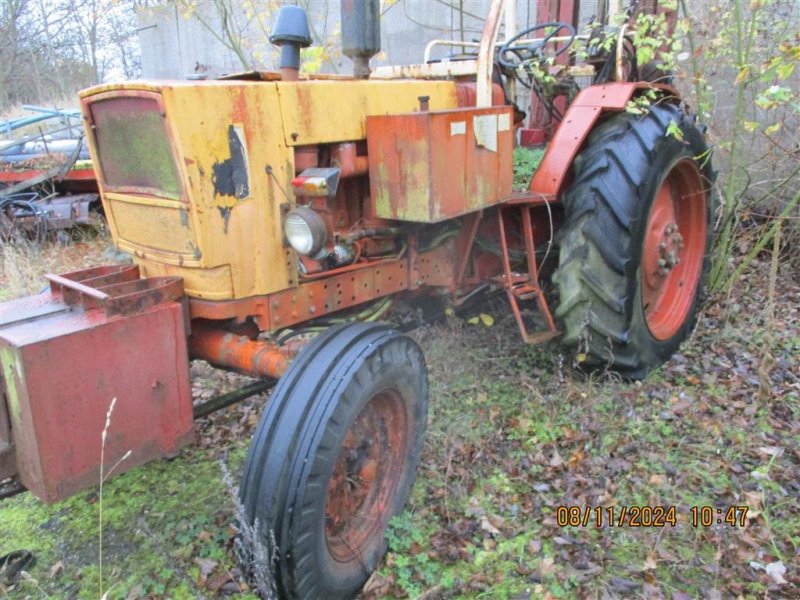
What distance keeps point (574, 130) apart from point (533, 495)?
67.1 inches

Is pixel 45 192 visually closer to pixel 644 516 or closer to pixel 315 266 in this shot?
pixel 315 266

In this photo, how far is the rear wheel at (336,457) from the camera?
196 centimetres

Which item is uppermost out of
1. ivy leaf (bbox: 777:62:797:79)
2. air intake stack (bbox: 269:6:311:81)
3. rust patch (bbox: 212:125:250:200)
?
air intake stack (bbox: 269:6:311:81)

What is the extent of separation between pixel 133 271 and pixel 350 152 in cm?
92

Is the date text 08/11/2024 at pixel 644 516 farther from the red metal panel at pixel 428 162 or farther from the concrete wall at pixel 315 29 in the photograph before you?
the concrete wall at pixel 315 29

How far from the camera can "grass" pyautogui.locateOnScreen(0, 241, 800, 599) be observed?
7.52 ft

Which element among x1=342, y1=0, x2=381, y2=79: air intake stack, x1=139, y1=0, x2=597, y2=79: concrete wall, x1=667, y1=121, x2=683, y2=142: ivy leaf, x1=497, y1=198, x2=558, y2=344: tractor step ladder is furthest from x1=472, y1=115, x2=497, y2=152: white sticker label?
x1=139, y1=0, x2=597, y2=79: concrete wall

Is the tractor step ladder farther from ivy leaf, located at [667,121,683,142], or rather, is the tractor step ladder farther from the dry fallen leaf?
the dry fallen leaf

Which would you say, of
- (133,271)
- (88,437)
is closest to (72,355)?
(88,437)

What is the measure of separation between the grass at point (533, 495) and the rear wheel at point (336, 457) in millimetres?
156

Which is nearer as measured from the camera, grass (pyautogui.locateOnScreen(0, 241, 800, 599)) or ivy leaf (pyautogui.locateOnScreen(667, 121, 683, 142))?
grass (pyautogui.locateOnScreen(0, 241, 800, 599))

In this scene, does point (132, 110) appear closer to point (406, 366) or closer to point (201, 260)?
point (201, 260)

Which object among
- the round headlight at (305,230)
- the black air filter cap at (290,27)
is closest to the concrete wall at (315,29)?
the black air filter cap at (290,27)

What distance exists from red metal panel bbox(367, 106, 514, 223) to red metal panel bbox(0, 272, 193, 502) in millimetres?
890
